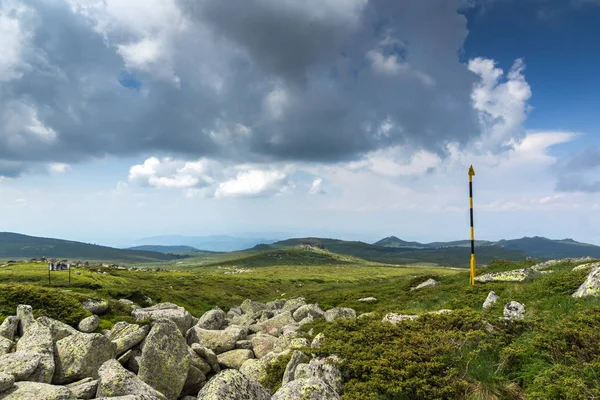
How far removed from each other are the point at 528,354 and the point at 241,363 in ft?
41.2

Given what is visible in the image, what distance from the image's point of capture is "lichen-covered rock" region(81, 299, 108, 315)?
24816mm

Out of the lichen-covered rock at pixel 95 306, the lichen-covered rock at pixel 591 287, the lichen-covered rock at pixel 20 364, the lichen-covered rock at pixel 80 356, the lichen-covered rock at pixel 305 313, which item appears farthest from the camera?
the lichen-covered rock at pixel 305 313

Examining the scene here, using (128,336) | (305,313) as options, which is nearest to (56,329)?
(128,336)

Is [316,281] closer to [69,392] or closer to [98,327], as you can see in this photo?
[98,327]

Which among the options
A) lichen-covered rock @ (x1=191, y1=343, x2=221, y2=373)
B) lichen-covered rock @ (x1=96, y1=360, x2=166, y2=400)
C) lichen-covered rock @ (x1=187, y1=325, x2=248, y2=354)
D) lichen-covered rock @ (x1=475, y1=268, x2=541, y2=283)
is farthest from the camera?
lichen-covered rock @ (x1=475, y1=268, x2=541, y2=283)

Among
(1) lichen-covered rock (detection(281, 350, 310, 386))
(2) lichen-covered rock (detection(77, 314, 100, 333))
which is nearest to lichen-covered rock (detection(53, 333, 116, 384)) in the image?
(2) lichen-covered rock (detection(77, 314, 100, 333))

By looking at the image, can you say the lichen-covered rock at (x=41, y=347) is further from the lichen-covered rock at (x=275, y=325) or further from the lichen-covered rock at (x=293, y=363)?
the lichen-covered rock at (x=275, y=325)

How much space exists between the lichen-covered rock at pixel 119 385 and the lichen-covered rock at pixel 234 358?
21.9 feet

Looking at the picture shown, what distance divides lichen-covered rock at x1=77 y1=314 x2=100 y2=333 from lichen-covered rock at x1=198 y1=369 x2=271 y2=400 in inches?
518

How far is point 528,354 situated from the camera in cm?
1125

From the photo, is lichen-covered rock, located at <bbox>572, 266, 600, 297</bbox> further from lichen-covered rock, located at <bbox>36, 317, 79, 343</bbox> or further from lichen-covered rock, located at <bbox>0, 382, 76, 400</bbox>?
lichen-covered rock, located at <bbox>36, 317, 79, 343</bbox>

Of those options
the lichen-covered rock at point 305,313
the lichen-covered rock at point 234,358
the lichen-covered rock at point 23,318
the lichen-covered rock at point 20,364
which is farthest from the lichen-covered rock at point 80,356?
the lichen-covered rock at point 305,313

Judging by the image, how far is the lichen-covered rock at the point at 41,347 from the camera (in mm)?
13025

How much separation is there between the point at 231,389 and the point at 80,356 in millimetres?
7388
